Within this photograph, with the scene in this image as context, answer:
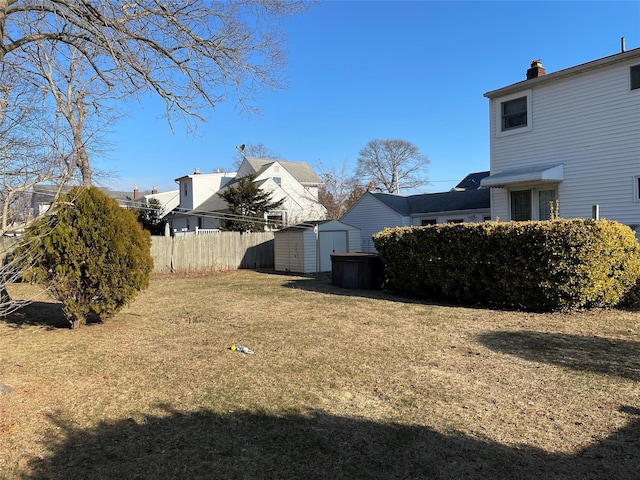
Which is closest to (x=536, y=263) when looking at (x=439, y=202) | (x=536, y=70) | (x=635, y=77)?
(x=635, y=77)

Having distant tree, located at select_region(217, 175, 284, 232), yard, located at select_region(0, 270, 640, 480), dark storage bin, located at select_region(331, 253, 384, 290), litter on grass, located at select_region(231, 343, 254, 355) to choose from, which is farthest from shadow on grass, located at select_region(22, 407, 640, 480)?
distant tree, located at select_region(217, 175, 284, 232)

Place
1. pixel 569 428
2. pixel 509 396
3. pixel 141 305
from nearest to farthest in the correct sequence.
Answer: pixel 569 428 < pixel 509 396 < pixel 141 305

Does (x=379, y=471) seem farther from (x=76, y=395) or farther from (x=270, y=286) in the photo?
(x=270, y=286)

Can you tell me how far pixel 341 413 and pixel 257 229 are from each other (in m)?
23.0

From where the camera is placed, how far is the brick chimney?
45.1 feet

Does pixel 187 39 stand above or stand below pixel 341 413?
above

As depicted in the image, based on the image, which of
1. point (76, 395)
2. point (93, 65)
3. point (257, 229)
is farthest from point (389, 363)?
point (257, 229)

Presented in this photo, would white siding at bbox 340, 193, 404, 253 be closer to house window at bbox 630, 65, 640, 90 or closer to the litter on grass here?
house window at bbox 630, 65, 640, 90

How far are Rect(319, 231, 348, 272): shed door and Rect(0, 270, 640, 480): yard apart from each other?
1185 centimetres

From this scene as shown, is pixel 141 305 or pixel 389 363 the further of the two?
pixel 141 305

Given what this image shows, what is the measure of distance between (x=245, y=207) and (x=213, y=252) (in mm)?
6287

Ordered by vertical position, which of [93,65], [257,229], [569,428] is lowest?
[569,428]

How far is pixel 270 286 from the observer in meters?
13.8

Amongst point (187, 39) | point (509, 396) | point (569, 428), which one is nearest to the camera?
point (569, 428)
